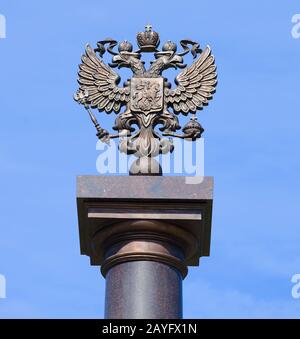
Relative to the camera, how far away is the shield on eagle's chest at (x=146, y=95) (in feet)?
69.9

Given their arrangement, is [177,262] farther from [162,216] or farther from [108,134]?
[108,134]

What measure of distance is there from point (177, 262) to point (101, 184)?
4.83ft

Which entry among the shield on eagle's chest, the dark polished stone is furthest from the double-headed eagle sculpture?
the dark polished stone

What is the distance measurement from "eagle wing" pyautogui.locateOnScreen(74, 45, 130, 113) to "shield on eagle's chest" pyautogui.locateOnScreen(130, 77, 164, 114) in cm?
13

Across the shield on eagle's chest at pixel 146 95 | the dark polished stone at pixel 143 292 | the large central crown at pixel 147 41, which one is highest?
the large central crown at pixel 147 41

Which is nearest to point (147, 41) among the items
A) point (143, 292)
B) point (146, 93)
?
point (146, 93)

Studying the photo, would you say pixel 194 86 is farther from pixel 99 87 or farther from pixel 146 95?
pixel 99 87

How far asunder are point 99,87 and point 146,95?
79 cm

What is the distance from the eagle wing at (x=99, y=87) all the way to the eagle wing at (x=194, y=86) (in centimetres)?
71

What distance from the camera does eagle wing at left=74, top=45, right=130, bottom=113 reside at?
21531 mm

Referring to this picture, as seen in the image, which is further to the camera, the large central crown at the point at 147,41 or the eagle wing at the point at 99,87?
the large central crown at the point at 147,41

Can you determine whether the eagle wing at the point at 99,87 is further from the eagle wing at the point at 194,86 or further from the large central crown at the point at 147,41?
the eagle wing at the point at 194,86

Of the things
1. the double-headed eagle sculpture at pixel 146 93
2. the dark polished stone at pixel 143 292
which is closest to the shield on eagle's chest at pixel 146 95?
the double-headed eagle sculpture at pixel 146 93
